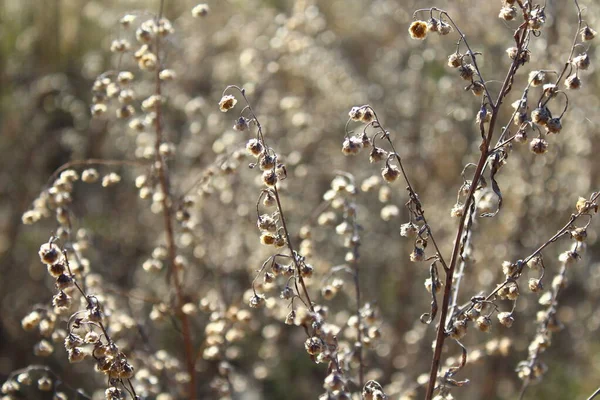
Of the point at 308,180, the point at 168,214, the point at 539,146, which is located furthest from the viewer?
the point at 308,180

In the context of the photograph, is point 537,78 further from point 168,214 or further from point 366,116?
point 168,214

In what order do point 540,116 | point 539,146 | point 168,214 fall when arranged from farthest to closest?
1. point 168,214
2. point 539,146
3. point 540,116

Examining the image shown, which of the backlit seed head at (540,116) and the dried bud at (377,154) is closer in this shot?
the backlit seed head at (540,116)

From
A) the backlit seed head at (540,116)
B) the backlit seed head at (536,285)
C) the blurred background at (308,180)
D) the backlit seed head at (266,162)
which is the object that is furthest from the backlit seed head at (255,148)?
the blurred background at (308,180)

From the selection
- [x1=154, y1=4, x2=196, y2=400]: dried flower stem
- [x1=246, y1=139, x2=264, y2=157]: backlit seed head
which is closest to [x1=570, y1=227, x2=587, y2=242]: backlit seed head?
[x1=246, y1=139, x2=264, y2=157]: backlit seed head

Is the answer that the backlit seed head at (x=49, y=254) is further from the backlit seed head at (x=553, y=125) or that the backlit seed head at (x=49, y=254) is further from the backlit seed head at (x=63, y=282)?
the backlit seed head at (x=553, y=125)

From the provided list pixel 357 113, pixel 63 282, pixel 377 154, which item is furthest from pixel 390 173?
pixel 63 282

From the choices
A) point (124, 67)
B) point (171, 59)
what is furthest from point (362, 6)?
point (124, 67)

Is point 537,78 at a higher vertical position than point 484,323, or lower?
higher

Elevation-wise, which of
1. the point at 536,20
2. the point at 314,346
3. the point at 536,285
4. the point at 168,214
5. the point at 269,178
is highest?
the point at 168,214
